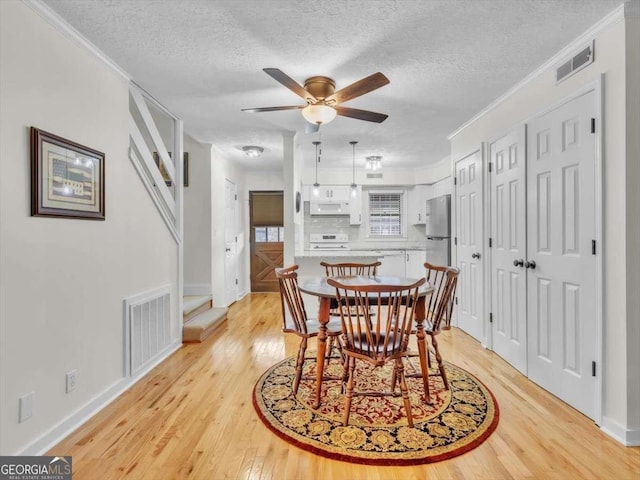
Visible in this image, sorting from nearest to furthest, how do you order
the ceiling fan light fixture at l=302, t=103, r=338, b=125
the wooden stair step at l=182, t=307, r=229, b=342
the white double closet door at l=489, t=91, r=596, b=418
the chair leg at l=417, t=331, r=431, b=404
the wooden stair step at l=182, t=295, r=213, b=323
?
the white double closet door at l=489, t=91, r=596, b=418 < the chair leg at l=417, t=331, r=431, b=404 < the ceiling fan light fixture at l=302, t=103, r=338, b=125 < the wooden stair step at l=182, t=307, r=229, b=342 < the wooden stair step at l=182, t=295, r=213, b=323

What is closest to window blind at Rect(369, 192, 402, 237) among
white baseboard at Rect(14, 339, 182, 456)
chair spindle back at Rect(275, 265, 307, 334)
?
chair spindle back at Rect(275, 265, 307, 334)

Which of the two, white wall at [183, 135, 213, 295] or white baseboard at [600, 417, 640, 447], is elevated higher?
white wall at [183, 135, 213, 295]

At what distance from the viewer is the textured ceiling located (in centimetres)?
194

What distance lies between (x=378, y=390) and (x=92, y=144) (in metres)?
2.80

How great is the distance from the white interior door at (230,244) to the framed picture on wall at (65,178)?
3.18m

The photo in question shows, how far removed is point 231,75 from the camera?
2721 millimetres

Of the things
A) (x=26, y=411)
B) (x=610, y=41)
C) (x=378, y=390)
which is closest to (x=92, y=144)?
(x=26, y=411)

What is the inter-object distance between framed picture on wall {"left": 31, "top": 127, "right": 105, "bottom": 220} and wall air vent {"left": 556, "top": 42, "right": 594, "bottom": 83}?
3.40 m

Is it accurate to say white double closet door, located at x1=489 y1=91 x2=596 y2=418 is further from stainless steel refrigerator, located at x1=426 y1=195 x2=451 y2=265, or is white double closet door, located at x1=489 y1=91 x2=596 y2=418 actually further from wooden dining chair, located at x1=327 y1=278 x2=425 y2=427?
stainless steel refrigerator, located at x1=426 y1=195 x2=451 y2=265

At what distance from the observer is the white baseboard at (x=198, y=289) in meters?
4.86

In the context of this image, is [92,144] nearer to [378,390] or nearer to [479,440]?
[378,390]

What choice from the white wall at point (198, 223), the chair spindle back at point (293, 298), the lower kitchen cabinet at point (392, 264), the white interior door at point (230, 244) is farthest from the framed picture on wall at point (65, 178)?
the lower kitchen cabinet at point (392, 264)
